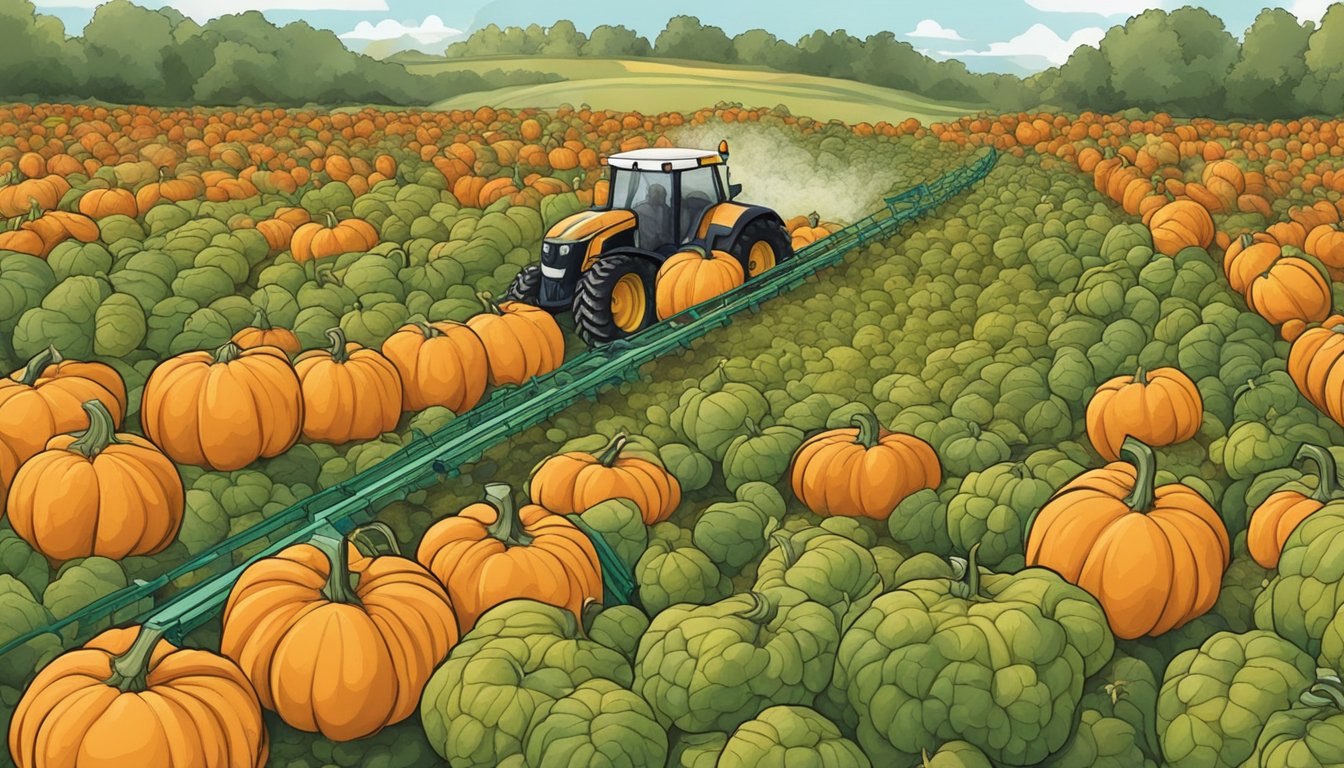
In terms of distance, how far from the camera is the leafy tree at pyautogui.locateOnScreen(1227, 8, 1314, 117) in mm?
21219

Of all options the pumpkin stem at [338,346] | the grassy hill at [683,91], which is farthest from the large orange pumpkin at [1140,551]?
the grassy hill at [683,91]

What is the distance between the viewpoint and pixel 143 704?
3049mm

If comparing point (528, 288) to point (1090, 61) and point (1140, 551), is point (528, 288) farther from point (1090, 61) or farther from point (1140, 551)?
point (1090, 61)

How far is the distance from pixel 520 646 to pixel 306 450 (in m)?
2.83

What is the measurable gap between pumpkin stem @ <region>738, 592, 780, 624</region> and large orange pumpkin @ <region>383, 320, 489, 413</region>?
11.1 feet

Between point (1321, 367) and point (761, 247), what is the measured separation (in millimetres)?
4574

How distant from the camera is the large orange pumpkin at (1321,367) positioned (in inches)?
215

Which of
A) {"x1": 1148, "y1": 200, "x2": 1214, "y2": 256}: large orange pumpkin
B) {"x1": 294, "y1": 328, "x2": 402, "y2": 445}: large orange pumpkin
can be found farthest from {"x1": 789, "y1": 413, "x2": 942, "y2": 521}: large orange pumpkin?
{"x1": 1148, "y1": 200, "x2": 1214, "y2": 256}: large orange pumpkin

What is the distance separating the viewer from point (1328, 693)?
3.01m

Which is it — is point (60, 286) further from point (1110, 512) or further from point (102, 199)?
point (1110, 512)

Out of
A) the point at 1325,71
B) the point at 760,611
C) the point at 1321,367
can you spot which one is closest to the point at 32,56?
the point at 760,611

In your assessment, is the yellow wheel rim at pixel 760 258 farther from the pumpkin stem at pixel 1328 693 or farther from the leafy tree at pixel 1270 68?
the leafy tree at pixel 1270 68

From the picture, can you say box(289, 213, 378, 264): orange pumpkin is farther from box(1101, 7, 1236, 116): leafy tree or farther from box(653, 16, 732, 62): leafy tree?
box(1101, 7, 1236, 116): leafy tree

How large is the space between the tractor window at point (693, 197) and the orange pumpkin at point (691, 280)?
811 millimetres
